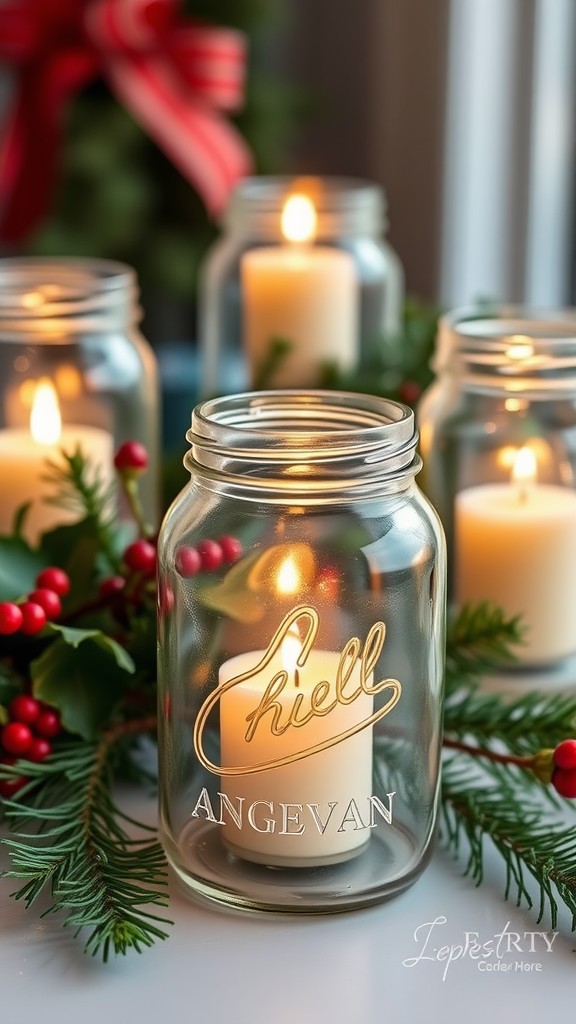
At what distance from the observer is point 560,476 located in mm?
811

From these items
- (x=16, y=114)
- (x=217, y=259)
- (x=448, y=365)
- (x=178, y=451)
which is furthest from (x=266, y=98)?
(x=448, y=365)

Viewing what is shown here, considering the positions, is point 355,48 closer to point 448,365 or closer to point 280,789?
point 448,365

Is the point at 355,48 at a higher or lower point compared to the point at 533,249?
higher

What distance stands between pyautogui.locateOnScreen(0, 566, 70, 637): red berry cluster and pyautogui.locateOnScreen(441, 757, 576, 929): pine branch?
19cm

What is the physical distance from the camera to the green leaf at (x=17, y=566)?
639mm

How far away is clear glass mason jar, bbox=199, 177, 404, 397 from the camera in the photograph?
1048 millimetres

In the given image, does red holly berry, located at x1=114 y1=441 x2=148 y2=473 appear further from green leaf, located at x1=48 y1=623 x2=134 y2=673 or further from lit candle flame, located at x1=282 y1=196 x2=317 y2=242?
lit candle flame, located at x1=282 y1=196 x2=317 y2=242

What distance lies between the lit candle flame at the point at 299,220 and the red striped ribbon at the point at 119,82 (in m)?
0.30

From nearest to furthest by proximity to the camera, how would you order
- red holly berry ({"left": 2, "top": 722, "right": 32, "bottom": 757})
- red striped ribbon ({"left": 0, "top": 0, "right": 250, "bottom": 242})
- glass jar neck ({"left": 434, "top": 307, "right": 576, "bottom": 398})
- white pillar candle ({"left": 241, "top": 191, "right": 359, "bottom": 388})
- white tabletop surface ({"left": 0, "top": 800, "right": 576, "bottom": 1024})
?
1. white tabletop surface ({"left": 0, "top": 800, "right": 576, "bottom": 1024})
2. red holly berry ({"left": 2, "top": 722, "right": 32, "bottom": 757})
3. glass jar neck ({"left": 434, "top": 307, "right": 576, "bottom": 398})
4. white pillar candle ({"left": 241, "top": 191, "right": 359, "bottom": 388})
5. red striped ribbon ({"left": 0, "top": 0, "right": 250, "bottom": 242})

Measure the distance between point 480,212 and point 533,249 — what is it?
73mm

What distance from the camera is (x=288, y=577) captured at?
53 cm

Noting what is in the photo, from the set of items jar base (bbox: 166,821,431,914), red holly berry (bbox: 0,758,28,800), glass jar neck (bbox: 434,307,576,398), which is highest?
glass jar neck (bbox: 434,307,576,398)

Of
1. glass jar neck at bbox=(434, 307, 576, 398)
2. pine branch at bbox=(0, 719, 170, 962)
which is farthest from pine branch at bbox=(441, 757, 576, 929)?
glass jar neck at bbox=(434, 307, 576, 398)

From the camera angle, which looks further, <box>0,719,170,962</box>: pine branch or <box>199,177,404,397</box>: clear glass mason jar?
<box>199,177,404,397</box>: clear glass mason jar
